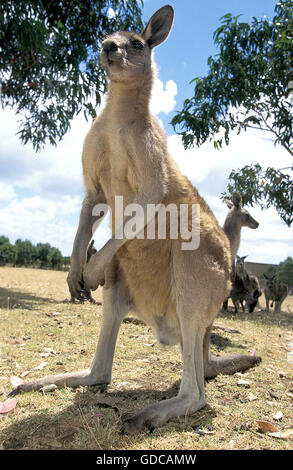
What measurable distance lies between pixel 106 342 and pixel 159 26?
2.04 meters

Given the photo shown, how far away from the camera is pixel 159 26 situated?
2.54 m

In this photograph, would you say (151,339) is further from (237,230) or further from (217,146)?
(217,146)

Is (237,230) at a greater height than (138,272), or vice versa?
(237,230)

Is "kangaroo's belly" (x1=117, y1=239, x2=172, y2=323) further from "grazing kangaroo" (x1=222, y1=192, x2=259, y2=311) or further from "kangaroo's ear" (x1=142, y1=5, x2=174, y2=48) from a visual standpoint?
"grazing kangaroo" (x1=222, y1=192, x2=259, y2=311)

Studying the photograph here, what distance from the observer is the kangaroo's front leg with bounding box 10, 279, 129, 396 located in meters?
2.57

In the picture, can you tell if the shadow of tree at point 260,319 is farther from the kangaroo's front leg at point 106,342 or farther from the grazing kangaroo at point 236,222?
the kangaroo's front leg at point 106,342

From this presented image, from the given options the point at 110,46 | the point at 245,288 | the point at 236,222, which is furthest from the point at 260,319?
the point at 110,46

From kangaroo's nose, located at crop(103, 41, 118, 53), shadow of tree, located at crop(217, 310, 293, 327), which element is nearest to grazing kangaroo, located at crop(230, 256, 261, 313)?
shadow of tree, located at crop(217, 310, 293, 327)

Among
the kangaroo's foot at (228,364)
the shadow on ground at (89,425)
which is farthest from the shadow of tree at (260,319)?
the shadow on ground at (89,425)

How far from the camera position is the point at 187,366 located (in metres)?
2.23

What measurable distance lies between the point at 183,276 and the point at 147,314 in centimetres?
42

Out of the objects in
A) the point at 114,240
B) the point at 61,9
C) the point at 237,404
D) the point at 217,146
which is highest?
the point at 61,9
